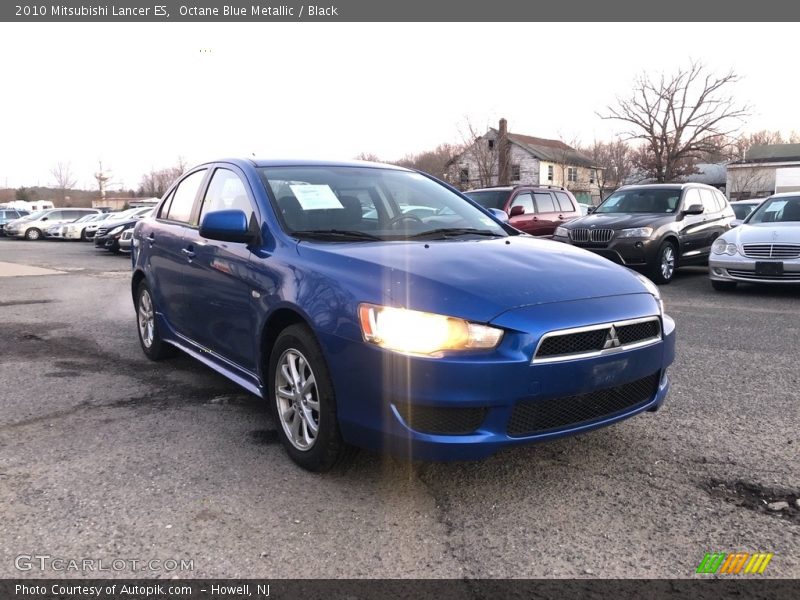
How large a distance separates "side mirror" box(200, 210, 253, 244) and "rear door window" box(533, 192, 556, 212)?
37.2 ft

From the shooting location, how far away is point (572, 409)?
9.70ft

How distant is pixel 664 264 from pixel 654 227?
70 cm

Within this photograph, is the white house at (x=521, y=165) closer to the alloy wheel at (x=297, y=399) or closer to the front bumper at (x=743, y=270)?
the front bumper at (x=743, y=270)

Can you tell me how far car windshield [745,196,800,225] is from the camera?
973cm

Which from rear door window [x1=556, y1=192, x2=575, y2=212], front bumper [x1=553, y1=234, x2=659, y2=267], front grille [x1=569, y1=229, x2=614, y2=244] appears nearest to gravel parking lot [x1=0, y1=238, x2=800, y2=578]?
front bumper [x1=553, y1=234, x2=659, y2=267]

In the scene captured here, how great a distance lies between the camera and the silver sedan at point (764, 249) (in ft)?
29.3

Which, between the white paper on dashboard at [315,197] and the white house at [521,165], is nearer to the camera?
the white paper on dashboard at [315,197]

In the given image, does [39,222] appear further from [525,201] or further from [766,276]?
[766,276]

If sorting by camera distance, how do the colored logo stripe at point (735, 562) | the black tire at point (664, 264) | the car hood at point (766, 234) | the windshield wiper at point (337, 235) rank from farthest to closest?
1. the black tire at point (664, 264)
2. the car hood at point (766, 234)
3. the windshield wiper at point (337, 235)
4. the colored logo stripe at point (735, 562)

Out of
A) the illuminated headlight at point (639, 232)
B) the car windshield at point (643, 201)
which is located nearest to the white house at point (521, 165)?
the car windshield at point (643, 201)

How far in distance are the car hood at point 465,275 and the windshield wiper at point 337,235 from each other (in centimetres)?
12

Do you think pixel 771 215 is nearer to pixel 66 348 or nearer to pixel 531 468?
pixel 531 468

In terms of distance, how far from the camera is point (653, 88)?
52.3 metres
